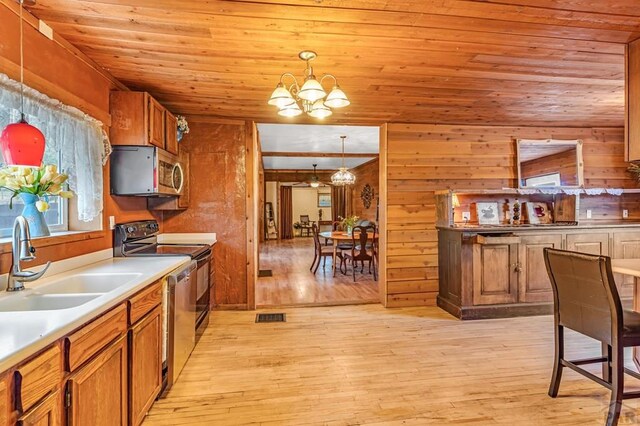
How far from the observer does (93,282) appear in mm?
2000

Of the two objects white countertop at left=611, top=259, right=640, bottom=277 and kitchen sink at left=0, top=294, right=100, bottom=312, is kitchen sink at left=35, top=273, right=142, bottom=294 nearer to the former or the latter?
kitchen sink at left=0, top=294, right=100, bottom=312

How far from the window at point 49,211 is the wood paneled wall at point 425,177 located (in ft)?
10.4

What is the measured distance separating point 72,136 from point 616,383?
11.7 ft

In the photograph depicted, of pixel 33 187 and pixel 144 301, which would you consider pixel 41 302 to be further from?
pixel 33 187

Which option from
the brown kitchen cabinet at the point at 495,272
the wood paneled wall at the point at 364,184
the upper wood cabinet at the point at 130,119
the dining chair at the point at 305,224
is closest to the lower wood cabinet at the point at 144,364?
the upper wood cabinet at the point at 130,119

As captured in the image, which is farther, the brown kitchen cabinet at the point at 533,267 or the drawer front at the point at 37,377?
the brown kitchen cabinet at the point at 533,267

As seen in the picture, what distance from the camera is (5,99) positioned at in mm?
1621

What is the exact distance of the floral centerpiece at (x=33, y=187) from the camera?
5.48ft

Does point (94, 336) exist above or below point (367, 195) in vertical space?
below

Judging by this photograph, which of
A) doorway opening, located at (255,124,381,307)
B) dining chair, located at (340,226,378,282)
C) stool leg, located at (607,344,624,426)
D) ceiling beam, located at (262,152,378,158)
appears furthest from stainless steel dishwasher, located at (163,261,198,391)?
ceiling beam, located at (262,152,378,158)

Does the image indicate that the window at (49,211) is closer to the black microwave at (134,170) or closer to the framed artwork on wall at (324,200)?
the black microwave at (134,170)

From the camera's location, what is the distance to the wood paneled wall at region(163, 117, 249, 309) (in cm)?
387

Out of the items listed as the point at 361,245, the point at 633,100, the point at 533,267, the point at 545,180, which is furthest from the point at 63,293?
the point at 545,180

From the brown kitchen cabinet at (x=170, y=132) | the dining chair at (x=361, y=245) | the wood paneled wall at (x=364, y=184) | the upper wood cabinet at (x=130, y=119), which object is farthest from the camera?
the wood paneled wall at (x=364, y=184)
